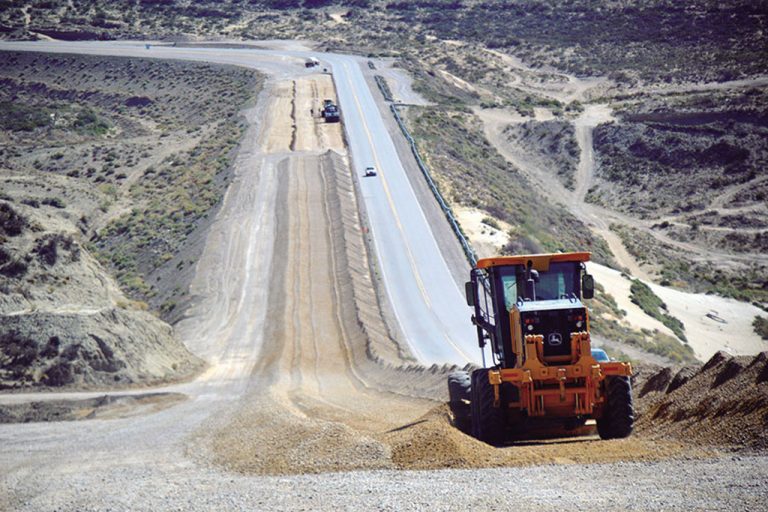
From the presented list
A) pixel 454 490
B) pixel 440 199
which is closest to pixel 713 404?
pixel 454 490

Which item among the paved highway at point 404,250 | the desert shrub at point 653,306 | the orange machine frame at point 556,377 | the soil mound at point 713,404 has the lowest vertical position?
the desert shrub at point 653,306

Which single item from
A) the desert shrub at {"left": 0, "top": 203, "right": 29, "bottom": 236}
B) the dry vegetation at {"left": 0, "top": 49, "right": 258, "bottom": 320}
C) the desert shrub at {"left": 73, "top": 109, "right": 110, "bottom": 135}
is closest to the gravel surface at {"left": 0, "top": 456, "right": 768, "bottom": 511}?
the desert shrub at {"left": 0, "top": 203, "right": 29, "bottom": 236}

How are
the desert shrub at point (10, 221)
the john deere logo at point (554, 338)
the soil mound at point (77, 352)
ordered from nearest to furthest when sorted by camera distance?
the john deere logo at point (554, 338)
the soil mound at point (77, 352)
the desert shrub at point (10, 221)

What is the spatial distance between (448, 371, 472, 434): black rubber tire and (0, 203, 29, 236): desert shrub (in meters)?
25.9

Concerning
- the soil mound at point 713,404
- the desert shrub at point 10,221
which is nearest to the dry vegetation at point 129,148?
the desert shrub at point 10,221

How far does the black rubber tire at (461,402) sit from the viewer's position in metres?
18.7

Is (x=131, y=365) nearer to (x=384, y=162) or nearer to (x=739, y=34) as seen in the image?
(x=384, y=162)

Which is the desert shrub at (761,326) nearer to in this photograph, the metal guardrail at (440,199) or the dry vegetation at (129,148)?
the metal guardrail at (440,199)

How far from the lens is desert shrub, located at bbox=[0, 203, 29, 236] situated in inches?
1533

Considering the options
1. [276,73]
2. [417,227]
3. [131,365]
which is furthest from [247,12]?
[131,365]

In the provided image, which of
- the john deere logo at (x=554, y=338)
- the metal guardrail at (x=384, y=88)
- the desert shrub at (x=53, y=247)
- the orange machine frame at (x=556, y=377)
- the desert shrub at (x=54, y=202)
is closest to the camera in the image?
the orange machine frame at (x=556, y=377)

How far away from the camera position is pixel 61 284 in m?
35.9

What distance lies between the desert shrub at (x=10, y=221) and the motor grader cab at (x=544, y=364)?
27.8m

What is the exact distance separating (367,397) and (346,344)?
1001 centimetres
